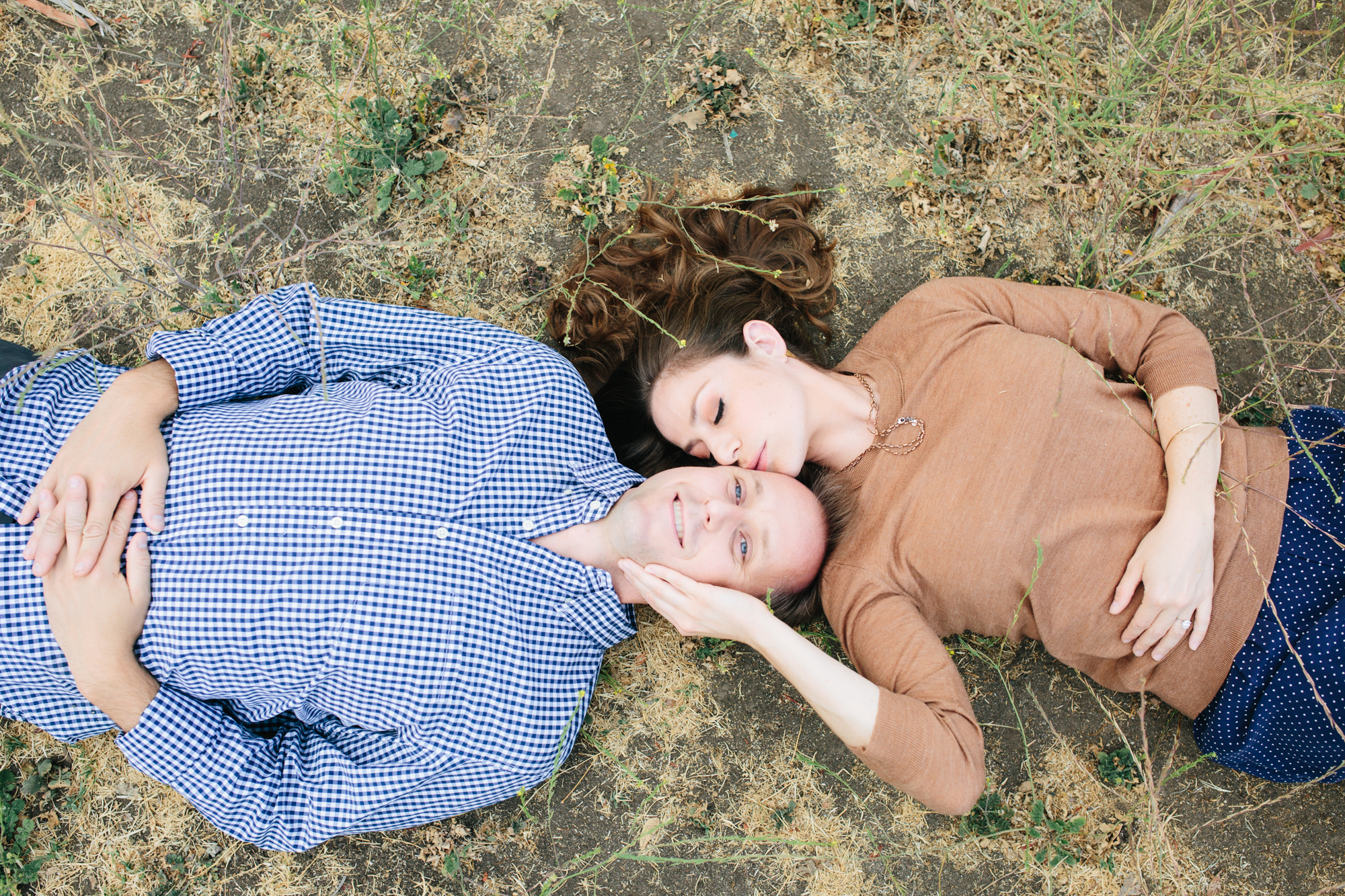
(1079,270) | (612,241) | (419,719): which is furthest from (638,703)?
(1079,270)

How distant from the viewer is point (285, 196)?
14.6 feet

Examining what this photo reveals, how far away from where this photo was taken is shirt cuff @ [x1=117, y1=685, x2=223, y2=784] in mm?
3395

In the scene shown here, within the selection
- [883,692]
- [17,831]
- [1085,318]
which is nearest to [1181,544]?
[1085,318]

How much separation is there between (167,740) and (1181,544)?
14.6 ft

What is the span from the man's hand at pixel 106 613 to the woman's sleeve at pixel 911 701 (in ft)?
10.1

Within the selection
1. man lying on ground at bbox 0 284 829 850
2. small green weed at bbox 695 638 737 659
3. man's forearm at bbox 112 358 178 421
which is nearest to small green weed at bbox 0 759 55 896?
man lying on ground at bbox 0 284 829 850

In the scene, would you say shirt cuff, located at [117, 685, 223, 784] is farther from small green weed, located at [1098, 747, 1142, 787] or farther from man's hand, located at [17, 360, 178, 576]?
small green weed, located at [1098, 747, 1142, 787]

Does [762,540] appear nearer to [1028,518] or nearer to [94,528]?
[1028,518]

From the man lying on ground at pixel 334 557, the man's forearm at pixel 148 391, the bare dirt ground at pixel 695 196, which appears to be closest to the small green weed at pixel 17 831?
the bare dirt ground at pixel 695 196

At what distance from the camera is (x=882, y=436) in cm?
384

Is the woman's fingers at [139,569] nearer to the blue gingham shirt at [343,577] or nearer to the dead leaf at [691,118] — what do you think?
the blue gingham shirt at [343,577]

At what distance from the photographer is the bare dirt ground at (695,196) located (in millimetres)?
4113

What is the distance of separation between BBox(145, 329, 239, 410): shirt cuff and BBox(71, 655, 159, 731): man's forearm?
1.16m

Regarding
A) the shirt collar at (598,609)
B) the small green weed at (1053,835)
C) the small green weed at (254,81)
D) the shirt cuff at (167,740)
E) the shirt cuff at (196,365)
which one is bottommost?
the small green weed at (1053,835)
